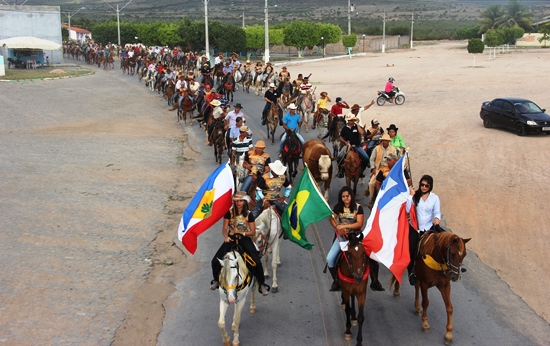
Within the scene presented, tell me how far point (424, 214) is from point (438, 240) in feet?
3.78

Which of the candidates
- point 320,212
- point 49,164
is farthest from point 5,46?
point 320,212

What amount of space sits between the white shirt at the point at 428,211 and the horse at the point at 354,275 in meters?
1.46

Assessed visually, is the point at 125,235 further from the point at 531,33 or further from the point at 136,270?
the point at 531,33

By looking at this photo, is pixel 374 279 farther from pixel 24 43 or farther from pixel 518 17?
pixel 518 17

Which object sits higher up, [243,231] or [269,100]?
[269,100]

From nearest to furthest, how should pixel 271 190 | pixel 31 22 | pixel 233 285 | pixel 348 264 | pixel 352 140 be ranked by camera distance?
pixel 233 285
pixel 348 264
pixel 271 190
pixel 352 140
pixel 31 22

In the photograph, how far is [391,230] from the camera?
10.2 m

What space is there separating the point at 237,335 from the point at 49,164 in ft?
45.6

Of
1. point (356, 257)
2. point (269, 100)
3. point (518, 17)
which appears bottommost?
point (356, 257)

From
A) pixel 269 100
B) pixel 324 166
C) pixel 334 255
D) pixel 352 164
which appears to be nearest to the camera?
pixel 334 255

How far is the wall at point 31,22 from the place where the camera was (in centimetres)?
6100

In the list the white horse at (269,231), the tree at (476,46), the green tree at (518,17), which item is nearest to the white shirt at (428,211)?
the white horse at (269,231)

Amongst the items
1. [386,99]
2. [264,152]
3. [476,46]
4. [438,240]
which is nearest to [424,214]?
[438,240]

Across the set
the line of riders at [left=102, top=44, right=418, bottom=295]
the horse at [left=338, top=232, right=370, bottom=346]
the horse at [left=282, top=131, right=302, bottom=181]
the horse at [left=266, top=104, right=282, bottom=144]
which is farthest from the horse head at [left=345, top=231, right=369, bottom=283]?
the horse at [left=266, top=104, right=282, bottom=144]
